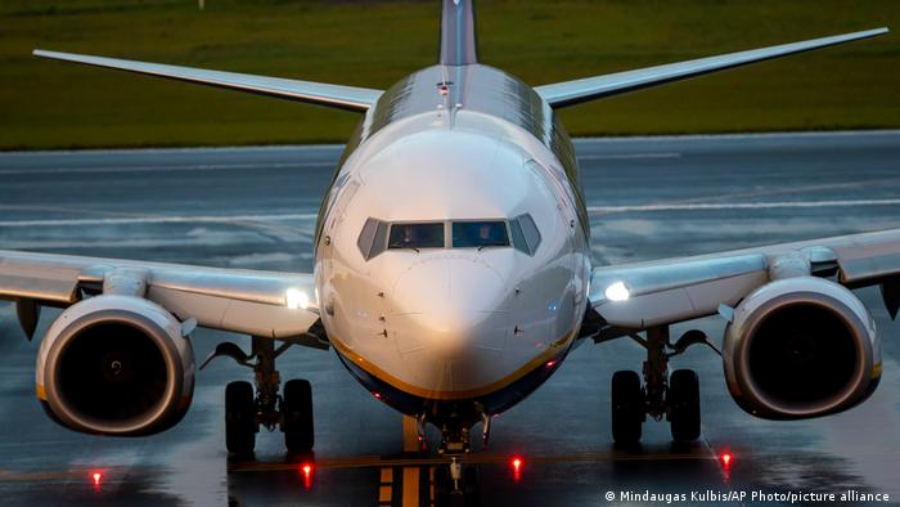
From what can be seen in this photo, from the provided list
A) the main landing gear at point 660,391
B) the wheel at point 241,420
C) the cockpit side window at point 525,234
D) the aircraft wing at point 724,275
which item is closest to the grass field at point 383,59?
the main landing gear at point 660,391

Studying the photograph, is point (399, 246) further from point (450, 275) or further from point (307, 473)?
point (307, 473)

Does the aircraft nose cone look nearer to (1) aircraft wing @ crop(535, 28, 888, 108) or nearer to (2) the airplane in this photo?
(2) the airplane

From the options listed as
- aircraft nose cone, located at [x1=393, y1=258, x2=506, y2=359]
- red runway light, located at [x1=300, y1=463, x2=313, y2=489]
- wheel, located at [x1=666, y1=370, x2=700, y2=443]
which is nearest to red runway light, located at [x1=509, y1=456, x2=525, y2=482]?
wheel, located at [x1=666, y1=370, x2=700, y2=443]

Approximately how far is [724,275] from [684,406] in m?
1.73

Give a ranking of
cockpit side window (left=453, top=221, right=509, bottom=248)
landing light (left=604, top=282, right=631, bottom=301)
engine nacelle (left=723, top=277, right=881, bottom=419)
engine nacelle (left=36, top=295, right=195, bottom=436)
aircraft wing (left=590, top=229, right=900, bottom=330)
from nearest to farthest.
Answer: cockpit side window (left=453, top=221, right=509, bottom=248) → engine nacelle (left=723, top=277, right=881, bottom=419) → engine nacelle (left=36, top=295, right=195, bottom=436) → landing light (left=604, top=282, right=631, bottom=301) → aircraft wing (left=590, top=229, right=900, bottom=330)

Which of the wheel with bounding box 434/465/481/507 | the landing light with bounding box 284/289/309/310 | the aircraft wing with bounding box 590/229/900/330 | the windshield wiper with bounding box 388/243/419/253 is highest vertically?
the aircraft wing with bounding box 590/229/900/330

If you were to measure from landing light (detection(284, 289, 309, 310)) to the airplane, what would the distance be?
0.08ft

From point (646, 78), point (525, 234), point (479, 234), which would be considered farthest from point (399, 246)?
point (646, 78)

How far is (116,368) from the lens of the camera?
18781 mm

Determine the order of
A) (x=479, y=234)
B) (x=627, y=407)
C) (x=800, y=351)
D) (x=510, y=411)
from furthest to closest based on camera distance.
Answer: (x=510, y=411), (x=627, y=407), (x=800, y=351), (x=479, y=234)

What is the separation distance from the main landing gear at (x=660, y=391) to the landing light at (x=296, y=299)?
11.8ft

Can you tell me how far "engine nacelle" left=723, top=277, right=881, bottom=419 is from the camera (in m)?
18.2

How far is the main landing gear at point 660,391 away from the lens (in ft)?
69.4

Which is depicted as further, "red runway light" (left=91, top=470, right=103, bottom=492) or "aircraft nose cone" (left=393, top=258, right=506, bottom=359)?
"red runway light" (left=91, top=470, right=103, bottom=492)
